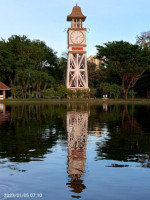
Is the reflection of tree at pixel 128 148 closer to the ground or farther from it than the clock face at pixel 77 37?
closer to the ground

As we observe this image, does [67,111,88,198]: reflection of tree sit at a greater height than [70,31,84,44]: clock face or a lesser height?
lesser

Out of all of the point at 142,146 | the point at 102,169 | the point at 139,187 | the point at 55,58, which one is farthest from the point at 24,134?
the point at 55,58

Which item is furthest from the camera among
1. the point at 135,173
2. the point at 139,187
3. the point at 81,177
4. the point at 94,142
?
the point at 94,142

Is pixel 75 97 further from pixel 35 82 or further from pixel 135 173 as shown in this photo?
pixel 135 173

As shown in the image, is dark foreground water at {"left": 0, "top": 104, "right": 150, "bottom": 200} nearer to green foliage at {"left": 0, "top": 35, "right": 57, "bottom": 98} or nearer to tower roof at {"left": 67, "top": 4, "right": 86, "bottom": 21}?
green foliage at {"left": 0, "top": 35, "right": 57, "bottom": 98}

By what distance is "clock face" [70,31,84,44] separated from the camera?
63.6m

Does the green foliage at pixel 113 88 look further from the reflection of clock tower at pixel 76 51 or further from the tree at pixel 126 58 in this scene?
the reflection of clock tower at pixel 76 51

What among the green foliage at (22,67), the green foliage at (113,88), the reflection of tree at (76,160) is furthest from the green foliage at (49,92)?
the reflection of tree at (76,160)

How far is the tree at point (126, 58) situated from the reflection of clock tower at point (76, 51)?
4472 mm

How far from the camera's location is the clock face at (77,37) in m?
63.6

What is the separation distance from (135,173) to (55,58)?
74.6 metres

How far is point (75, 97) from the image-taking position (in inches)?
2416

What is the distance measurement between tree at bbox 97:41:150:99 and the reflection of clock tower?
447 centimetres
